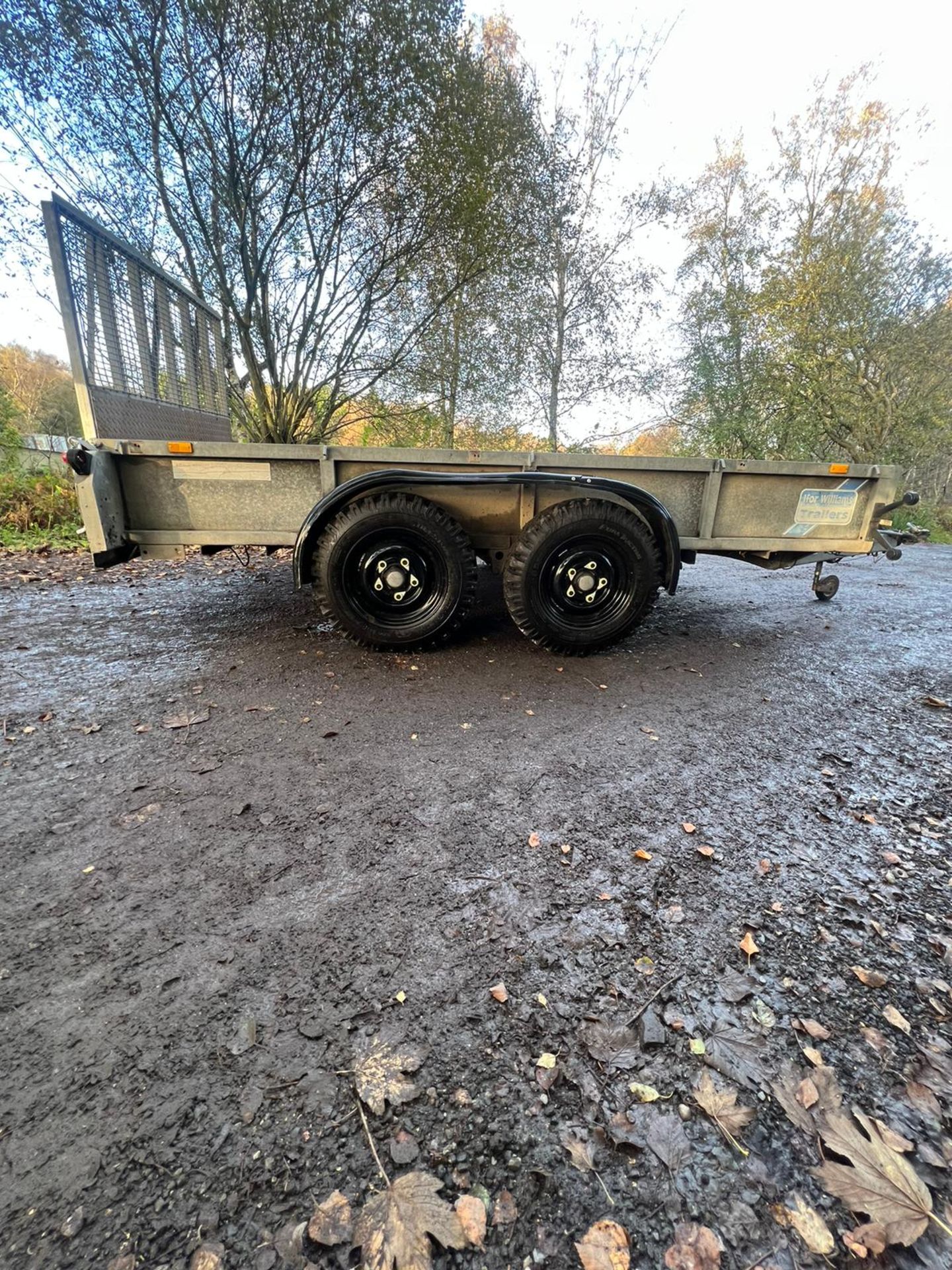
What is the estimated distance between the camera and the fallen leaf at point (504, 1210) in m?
0.92

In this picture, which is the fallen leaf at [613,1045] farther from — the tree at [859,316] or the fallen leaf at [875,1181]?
the tree at [859,316]

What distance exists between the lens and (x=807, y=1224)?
0.93 metres

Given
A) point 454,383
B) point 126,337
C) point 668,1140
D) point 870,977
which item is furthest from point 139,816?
point 454,383

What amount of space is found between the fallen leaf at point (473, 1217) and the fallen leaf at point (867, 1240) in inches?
25.2

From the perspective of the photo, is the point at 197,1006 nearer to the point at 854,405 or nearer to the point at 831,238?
the point at 854,405

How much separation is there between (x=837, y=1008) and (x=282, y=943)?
4.87 ft

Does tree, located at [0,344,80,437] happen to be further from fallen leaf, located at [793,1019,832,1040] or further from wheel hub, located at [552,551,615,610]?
fallen leaf, located at [793,1019,832,1040]

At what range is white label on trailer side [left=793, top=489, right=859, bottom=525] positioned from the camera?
3801mm

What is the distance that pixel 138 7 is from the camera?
636 cm

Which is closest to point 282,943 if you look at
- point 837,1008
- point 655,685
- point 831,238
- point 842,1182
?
point 842,1182

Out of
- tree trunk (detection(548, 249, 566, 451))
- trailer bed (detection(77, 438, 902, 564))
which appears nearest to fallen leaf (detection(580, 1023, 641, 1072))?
trailer bed (detection(77, 438, 902, 564))

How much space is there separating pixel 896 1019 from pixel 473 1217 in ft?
3.69

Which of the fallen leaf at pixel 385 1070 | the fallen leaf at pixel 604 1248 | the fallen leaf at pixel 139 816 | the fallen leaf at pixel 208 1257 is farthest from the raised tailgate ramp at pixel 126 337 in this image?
the fallen leaf at pixel 604 1248

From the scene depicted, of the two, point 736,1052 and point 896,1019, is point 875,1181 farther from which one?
point 896,1019
